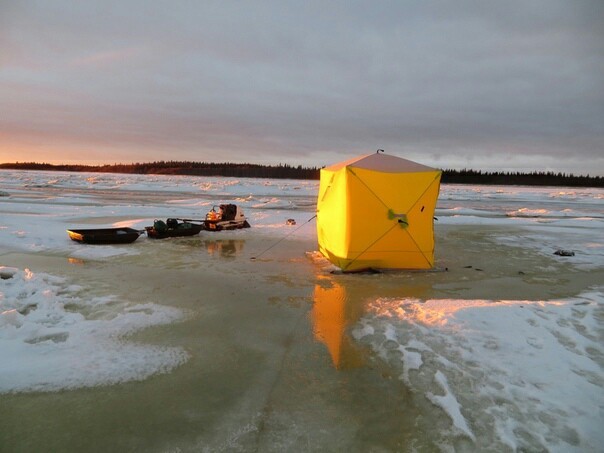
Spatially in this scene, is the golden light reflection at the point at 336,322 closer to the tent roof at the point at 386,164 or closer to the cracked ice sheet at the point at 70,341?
the cracked ice sheet at the point at 70,341

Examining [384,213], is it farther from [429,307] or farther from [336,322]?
[336,322]

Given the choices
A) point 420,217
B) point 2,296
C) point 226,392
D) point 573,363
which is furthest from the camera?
point 420,217

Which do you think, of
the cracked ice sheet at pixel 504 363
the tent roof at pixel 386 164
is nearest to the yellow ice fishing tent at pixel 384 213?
the tent roof at pixel 386 164

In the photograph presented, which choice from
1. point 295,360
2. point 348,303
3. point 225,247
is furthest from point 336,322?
point 225,247

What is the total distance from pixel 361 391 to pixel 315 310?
8.98ft

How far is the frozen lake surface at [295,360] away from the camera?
3.68 metres

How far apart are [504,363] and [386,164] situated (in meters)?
5.94

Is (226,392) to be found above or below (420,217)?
below

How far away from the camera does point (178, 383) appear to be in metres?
4.51

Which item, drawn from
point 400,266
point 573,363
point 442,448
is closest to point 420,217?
point 400,266

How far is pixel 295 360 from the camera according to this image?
5.15 m

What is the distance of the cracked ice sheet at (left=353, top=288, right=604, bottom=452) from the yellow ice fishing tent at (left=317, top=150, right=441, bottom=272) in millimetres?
2600

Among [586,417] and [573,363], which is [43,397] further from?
[573,363]

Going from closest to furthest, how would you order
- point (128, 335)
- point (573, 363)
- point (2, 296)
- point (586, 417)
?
point (586, 417), point (573, 363), point (128, 335), point (2, 296)
